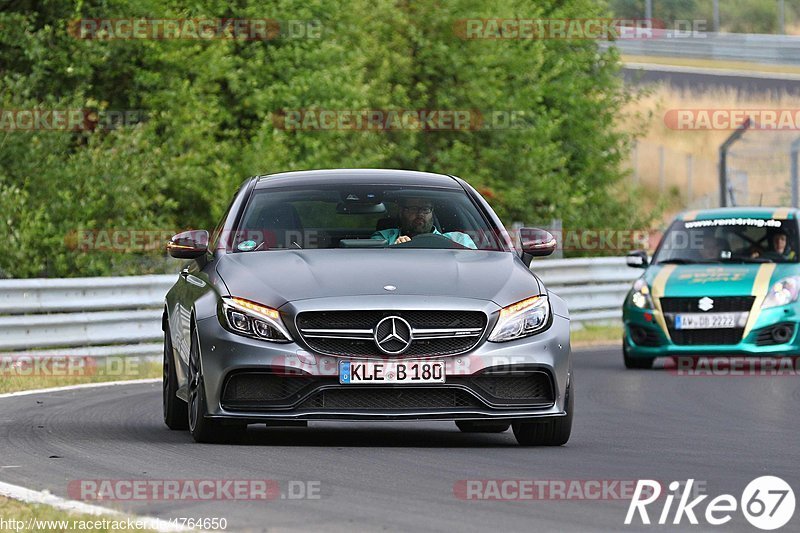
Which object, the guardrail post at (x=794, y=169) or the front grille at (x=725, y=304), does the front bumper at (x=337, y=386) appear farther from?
the guardrail post at (x=794, y=169)

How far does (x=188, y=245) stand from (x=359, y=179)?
1.09 meters

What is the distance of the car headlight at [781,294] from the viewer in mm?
17484

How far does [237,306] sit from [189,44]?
65.9 ft

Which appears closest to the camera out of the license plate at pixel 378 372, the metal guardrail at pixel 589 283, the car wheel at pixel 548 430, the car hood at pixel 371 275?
the license plate at pixel 378 372

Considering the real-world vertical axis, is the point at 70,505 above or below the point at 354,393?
above

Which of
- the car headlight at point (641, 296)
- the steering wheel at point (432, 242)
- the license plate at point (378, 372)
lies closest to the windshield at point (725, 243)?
the car headlight at point (641, 296)

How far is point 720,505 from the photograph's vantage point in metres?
7.33

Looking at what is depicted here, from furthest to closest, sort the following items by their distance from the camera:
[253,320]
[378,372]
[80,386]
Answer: [80,386] → [253,320] → [378,372]

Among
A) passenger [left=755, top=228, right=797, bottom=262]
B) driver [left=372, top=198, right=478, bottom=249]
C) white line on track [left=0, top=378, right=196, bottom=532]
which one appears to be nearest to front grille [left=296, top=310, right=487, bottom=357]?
driver [left=372, top=198, right=478, bottom=249]

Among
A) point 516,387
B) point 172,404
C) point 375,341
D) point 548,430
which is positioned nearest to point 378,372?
point 375,341

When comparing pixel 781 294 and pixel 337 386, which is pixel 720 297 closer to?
pixel 781 294

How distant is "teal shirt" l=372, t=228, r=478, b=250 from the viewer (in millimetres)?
10383

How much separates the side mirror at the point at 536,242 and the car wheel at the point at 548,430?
93 centimetres

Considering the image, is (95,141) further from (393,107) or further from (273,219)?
(273,219)
